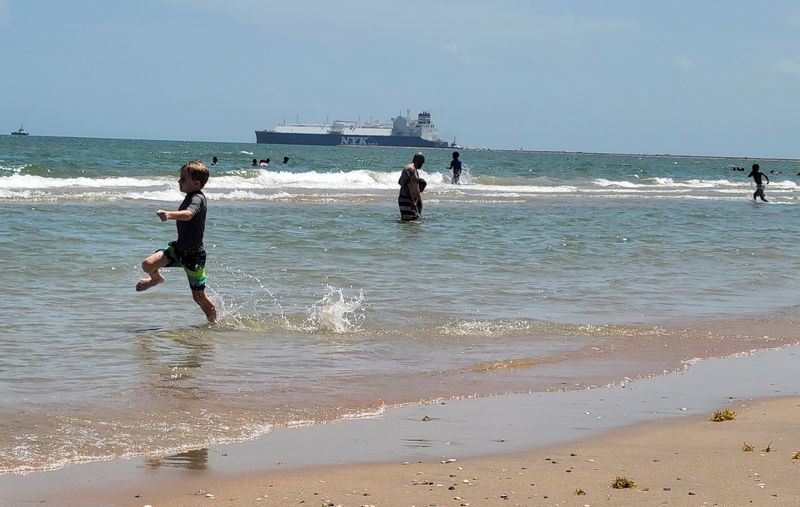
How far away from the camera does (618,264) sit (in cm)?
1482

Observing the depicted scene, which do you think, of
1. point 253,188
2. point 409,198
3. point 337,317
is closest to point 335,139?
point 253,188

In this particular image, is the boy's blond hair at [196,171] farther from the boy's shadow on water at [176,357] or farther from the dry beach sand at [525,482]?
the dry beach sand at [525,482]

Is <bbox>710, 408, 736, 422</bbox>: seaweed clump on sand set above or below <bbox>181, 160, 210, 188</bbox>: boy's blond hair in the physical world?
below

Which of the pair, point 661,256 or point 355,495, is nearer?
point 355,495

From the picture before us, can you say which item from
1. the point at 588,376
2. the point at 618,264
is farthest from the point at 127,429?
the point at 618,264

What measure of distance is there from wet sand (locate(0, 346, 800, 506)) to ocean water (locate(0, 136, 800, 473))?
34 cm

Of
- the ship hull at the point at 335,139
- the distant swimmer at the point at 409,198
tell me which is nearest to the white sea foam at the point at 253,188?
the distant swimmer at the point at 409,198

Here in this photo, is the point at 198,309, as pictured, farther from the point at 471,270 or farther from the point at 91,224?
the point at 91,224

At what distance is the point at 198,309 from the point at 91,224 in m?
8.01

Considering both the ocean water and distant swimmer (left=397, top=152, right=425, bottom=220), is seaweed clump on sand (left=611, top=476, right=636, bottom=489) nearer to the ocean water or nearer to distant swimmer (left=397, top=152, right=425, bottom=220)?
the ocean water

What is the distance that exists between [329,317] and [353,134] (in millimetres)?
159627

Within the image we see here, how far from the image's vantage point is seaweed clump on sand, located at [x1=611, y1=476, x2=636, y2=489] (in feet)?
15.3

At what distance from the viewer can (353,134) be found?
16775 centimetres

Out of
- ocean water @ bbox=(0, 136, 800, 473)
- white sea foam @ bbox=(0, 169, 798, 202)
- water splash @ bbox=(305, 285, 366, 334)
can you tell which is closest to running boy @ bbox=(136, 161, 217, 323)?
ocean water @ bbox=(0, 136, 800, 473)
